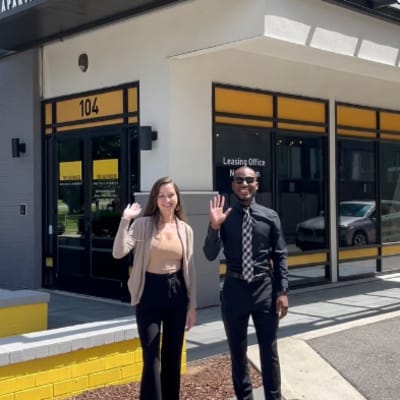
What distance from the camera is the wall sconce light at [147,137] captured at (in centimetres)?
888

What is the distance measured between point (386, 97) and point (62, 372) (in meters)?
9.23

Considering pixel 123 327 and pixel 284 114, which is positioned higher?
pixel 284 114

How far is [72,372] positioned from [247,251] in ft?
5.51

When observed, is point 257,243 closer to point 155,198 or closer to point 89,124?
point 155,198

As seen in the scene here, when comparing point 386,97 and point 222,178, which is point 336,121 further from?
point 222,178

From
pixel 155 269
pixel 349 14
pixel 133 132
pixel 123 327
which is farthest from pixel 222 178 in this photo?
pixel 155 269

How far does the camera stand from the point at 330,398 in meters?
5.30

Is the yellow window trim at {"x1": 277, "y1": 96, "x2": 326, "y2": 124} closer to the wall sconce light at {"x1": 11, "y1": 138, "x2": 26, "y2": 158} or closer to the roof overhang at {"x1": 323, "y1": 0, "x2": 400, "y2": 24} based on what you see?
the roof overhang at {"x1": 323, "y1": 0, "x2": 400, "y2": 24}

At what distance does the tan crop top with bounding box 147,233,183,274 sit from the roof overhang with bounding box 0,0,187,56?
433 centimetres

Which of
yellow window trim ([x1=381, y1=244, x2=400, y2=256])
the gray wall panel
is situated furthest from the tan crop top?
yellow window trim ([x1=381, y1=244, x2=400, y2=256])

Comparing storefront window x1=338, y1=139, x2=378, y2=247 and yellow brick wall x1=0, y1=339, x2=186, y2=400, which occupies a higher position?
storefront window x1=338, y1=139, x2=378, y2=247

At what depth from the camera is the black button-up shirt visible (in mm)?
4754

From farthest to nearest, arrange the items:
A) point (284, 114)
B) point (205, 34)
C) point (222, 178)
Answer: point (284, 114) < point (222, 178) < point (205, 34)

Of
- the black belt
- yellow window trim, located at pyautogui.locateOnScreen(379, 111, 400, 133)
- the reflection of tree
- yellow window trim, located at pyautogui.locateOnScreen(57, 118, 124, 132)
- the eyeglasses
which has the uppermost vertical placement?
yellow window trim, located at pyautogui.locateOnScreen(379, 111, 400, 133)
